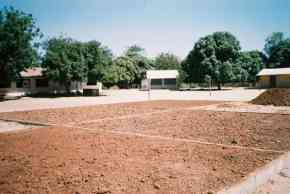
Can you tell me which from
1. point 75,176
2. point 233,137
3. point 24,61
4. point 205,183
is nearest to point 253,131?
point 233,137

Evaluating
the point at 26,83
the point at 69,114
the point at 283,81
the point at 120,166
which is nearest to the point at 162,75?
the point at 283,81

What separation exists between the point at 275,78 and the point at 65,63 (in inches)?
1550

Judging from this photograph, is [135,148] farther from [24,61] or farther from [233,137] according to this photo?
[24,61]

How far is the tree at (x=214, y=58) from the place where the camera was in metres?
48.8

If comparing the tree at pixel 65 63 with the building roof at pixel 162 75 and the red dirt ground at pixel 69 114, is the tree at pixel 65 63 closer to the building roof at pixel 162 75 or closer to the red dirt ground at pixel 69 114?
the red dirt ground at pixel 69 114

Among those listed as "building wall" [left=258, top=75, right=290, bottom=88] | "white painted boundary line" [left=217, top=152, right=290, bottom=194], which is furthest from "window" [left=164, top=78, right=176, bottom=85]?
"white painted boundary line" [left=217, top=152, right=290, bottom=194]

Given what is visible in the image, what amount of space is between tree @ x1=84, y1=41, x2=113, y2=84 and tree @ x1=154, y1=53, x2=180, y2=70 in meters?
49.3

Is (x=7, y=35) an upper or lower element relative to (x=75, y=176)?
upper

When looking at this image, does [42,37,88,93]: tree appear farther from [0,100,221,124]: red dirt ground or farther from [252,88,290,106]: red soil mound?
[252,88,290,106]: red soil mound

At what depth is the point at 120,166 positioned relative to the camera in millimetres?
5375

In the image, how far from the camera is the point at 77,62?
35906 mm

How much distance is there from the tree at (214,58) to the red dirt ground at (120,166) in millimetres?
43308

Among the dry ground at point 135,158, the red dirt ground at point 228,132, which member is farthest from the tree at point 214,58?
the dry ground at point 135,158

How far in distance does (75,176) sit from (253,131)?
6297 millimetres
